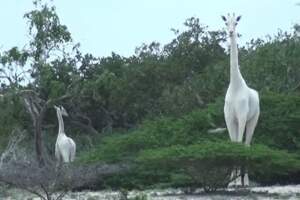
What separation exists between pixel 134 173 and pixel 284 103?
466 centimetres

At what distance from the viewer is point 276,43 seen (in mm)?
35562

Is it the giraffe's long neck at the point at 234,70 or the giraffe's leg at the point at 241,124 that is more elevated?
the giraffe's long neck at the point at 234,70

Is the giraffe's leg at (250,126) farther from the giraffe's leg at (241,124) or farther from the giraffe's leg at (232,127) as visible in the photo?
the giraffe's leg at (241,124)

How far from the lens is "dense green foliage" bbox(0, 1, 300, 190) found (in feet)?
51.9

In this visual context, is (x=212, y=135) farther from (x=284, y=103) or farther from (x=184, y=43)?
(x=184, y=43)

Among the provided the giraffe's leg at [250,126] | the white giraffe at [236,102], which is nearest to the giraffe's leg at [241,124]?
the white giraffe at [236,102]

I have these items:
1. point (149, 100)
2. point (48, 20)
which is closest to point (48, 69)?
point (48, 20)

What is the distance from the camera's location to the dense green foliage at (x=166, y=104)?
15.8 m

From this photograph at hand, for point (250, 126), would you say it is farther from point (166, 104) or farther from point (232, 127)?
point (166, 104)

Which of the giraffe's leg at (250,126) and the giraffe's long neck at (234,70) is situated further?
the giraffe's leg at (250,126)

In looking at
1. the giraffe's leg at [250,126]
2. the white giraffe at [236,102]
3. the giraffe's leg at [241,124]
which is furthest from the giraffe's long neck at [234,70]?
the giraffe's leg at [250,126]

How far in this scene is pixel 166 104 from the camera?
113 feet

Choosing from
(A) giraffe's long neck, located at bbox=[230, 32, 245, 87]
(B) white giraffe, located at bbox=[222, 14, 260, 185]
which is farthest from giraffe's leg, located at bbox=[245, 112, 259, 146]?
(A) giraffe's long neck, located at bbox=[230, 32, 245, 87]

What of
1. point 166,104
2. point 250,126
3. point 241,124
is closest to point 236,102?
point 241,124
